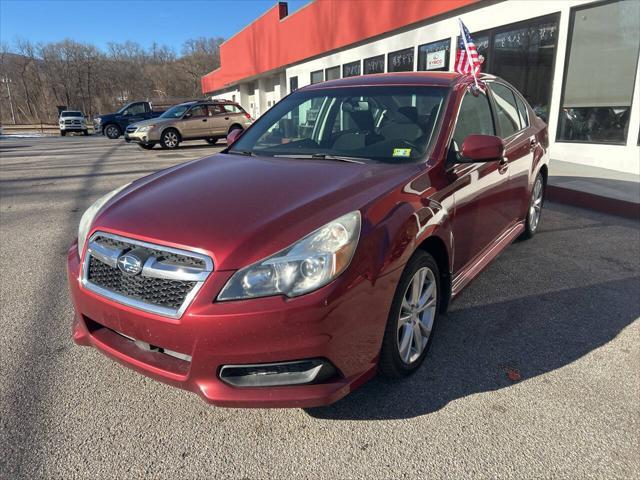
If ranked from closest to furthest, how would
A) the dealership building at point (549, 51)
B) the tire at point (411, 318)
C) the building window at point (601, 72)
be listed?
the tire at point (411, 318), the building window at point (601, 72), the dealership building at point (549, 51)

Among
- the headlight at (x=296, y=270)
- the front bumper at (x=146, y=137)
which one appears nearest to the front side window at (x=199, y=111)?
the front bumper at (x=146, y=137)

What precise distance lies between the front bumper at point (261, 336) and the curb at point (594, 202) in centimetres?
539

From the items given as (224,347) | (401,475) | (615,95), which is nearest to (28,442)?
(224,347)

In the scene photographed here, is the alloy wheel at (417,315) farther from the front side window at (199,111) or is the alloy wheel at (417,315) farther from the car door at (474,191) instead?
the front side window at (199,111)

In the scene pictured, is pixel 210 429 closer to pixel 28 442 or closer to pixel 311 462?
pixel 311 462

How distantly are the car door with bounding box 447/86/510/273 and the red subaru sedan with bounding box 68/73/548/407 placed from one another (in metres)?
0.02

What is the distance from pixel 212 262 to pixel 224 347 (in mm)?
357

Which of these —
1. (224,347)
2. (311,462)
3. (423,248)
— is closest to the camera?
(224,347)

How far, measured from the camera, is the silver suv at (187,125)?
15.9 meters

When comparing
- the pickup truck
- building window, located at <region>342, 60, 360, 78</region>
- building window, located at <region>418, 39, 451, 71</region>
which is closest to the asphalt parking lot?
building window, located at <region>418, 39, 451, 71</region>

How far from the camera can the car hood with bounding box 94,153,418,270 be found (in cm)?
201

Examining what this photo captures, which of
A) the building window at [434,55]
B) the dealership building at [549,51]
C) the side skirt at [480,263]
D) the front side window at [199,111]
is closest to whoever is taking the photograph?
the side skirt at [480,263]

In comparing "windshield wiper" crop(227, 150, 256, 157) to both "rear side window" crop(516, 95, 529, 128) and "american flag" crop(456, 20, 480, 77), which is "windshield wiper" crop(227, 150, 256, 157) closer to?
"american flag" crop(456, 20, 480, 77)

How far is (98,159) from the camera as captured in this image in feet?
46.8
